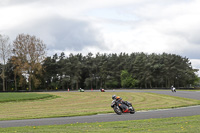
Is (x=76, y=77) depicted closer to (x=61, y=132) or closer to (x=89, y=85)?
(x=89, y=85)

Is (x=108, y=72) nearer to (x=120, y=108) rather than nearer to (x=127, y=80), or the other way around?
(x=127, y=80)

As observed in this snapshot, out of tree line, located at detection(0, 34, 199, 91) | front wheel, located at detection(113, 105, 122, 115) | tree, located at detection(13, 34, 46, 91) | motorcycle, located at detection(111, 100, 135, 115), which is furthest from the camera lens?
tree line, located at detection(0, 34, 199, 91)

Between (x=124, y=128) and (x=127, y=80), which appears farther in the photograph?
(x=127, y=80)

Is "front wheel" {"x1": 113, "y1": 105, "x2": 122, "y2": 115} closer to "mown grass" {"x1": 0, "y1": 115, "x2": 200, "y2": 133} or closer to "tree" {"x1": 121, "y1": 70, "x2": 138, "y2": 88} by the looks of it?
"mown grass" {"x1": 0, "y1": 115, "x2": 200, "y2": 133}

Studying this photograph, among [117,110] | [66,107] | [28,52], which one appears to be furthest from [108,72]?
[117,110]

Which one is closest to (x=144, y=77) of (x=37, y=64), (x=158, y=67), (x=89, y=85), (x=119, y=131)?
(x=158, y=67)

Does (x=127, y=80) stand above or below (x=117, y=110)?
above

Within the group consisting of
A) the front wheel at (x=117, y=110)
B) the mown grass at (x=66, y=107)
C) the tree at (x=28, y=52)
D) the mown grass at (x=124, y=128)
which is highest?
the tree at (x=28, y=52)

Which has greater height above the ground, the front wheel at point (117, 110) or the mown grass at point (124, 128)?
the mown grass at point (124, 128)

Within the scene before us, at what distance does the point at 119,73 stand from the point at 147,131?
95.8 meters

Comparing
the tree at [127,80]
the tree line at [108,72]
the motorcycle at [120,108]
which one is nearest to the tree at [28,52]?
the tree line at [108,72]

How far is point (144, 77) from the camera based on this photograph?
94.8 meters

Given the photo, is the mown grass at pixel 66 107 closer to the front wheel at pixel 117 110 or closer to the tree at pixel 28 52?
the front wheel at pixel 117 110

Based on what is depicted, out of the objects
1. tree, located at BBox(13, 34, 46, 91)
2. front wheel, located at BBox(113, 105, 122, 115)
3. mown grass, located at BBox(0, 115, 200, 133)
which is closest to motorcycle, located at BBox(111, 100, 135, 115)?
front wheel, located at BBox(113, 105, 122, 115)
